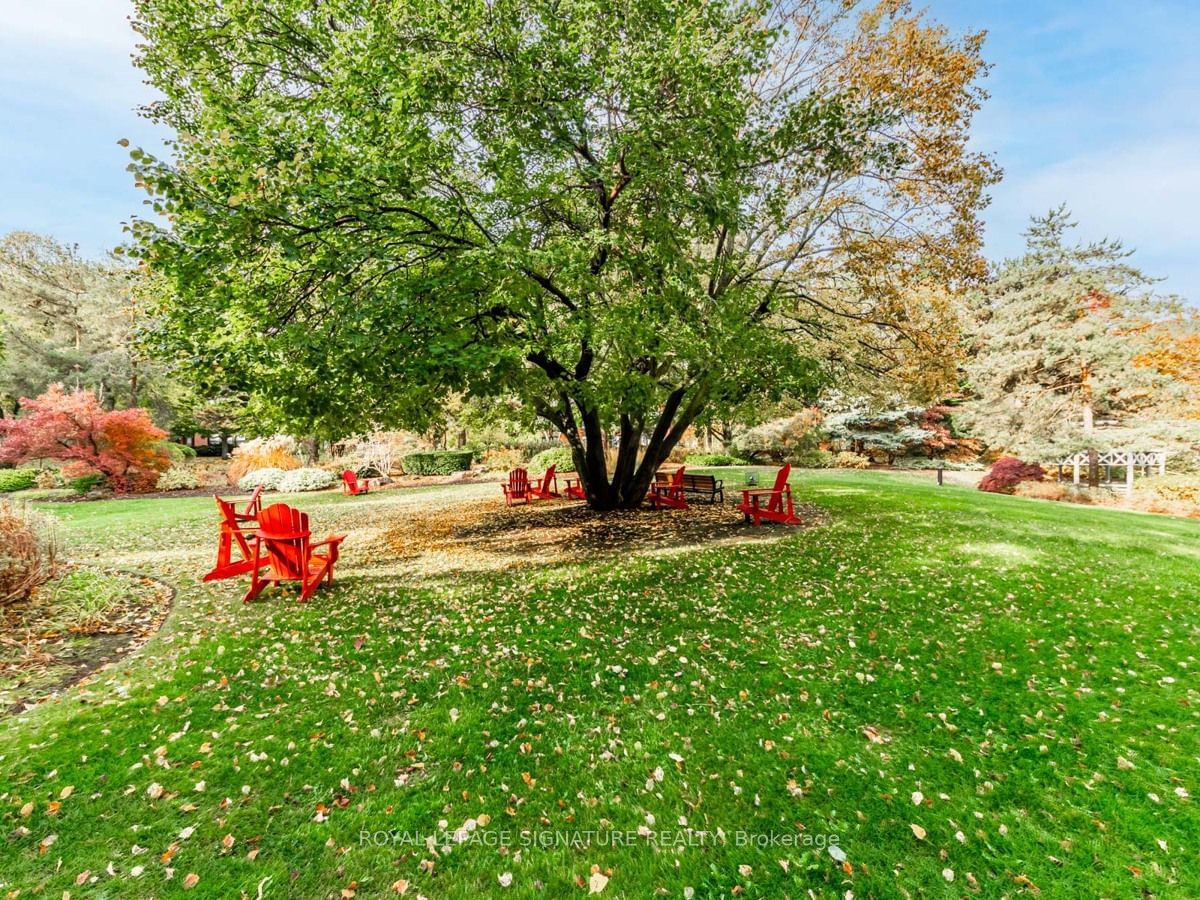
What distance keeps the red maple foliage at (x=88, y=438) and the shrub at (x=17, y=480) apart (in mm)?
804

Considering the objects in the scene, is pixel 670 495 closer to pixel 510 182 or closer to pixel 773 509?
pixel 773 509

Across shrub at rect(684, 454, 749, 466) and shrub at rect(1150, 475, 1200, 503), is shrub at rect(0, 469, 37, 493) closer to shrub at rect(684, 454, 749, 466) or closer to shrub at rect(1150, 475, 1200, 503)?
shrub at rect(684, 454, 749, 466)

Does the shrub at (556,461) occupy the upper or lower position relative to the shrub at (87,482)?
upper

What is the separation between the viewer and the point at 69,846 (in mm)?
2812

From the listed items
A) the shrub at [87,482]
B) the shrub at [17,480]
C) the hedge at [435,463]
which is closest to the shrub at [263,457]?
the shrub at [87,482]

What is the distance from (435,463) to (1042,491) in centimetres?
2535

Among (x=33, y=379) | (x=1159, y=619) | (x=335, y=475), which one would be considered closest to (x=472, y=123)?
(x=1159, y=619)

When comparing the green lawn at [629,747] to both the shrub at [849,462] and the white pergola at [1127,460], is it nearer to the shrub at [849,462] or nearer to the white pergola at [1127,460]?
the white pergola at [1127,460]

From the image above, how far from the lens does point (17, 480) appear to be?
64.5 ft

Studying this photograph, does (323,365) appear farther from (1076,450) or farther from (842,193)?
(1076,450)

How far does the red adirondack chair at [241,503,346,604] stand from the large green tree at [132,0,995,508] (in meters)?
1.67

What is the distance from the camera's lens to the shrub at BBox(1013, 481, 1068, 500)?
65.6 feet

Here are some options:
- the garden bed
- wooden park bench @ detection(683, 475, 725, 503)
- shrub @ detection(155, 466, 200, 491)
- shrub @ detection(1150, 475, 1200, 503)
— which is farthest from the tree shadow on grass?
shrub @ detection(1150, 475, 1200, 503)

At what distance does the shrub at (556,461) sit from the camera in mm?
22984
